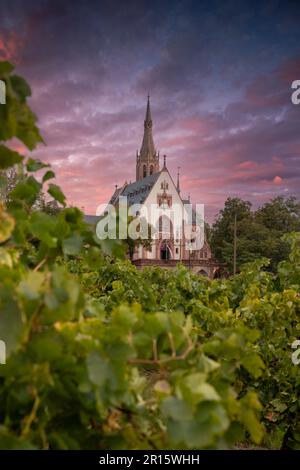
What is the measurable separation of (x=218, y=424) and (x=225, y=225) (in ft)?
199

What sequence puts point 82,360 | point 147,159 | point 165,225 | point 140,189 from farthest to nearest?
point 147,159 → point 140,189 → point 165,225 → point 82,360

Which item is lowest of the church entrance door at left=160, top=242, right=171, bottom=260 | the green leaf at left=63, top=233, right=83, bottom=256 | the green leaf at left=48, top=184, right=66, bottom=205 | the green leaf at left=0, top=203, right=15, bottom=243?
the green leaf at left=63, top=233, right=83, bottom=256

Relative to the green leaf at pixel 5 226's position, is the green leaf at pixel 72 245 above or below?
below

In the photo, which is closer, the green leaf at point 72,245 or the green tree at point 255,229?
the green leaf at point 72,245

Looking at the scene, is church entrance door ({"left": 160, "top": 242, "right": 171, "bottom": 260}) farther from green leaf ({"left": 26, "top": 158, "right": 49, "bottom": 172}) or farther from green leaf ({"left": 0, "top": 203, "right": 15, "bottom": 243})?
green leaf ({"left": 0, "top": 203, "right": 15, "bottom": 243})

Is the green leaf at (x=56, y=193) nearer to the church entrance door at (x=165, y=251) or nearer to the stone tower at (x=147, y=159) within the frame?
the church entrance door at (x=165, y=251)

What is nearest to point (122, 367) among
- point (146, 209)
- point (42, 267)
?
point (42, 267)

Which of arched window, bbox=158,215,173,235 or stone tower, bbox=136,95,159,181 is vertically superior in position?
stone tower, bbox=136,95,159,181

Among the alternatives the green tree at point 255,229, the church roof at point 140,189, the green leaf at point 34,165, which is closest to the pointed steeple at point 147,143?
the church roof at point 140,189

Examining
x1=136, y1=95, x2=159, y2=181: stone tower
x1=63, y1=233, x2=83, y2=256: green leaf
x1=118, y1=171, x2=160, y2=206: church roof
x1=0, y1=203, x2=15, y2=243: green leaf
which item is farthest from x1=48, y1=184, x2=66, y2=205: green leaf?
x1=136, y1=95, x2=159, y2=181: stone tower

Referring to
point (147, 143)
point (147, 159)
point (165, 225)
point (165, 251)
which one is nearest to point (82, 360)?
point (165, 251)

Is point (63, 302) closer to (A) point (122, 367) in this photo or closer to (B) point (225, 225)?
(A) point (122, 367)

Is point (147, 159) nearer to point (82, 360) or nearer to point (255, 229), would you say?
point (255, 229)

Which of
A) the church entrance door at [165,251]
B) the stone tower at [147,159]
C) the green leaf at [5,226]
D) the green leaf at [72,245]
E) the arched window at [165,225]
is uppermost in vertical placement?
the stone tower at [147,159]
